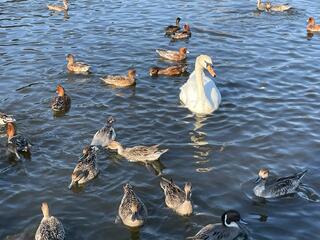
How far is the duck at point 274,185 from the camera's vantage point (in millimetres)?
12920

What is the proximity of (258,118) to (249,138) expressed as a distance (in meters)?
1.46

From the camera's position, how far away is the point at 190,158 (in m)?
14.9

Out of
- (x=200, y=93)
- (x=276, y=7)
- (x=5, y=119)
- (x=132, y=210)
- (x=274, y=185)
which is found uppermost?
(x=276, y=7)

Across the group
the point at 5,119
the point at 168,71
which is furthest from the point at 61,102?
the point at 168,71

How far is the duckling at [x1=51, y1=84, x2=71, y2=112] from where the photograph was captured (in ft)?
57.3

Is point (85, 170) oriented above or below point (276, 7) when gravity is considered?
below

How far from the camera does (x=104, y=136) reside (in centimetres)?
1512

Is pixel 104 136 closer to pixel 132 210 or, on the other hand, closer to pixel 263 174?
pixel 132 210

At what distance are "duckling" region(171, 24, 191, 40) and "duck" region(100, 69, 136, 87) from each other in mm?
5659

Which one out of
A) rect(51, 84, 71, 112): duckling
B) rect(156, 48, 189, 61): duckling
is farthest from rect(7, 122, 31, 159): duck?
rect(156, 48, 189, 61): duckling

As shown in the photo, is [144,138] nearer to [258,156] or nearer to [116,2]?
[258,156]

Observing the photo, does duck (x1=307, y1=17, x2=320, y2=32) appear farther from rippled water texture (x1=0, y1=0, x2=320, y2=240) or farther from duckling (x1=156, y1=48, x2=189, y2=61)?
duckling (x1=156, y1=48, x2=189, y2=61)

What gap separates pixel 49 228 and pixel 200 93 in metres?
8.00

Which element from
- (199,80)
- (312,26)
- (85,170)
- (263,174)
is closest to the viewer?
(263,174)
